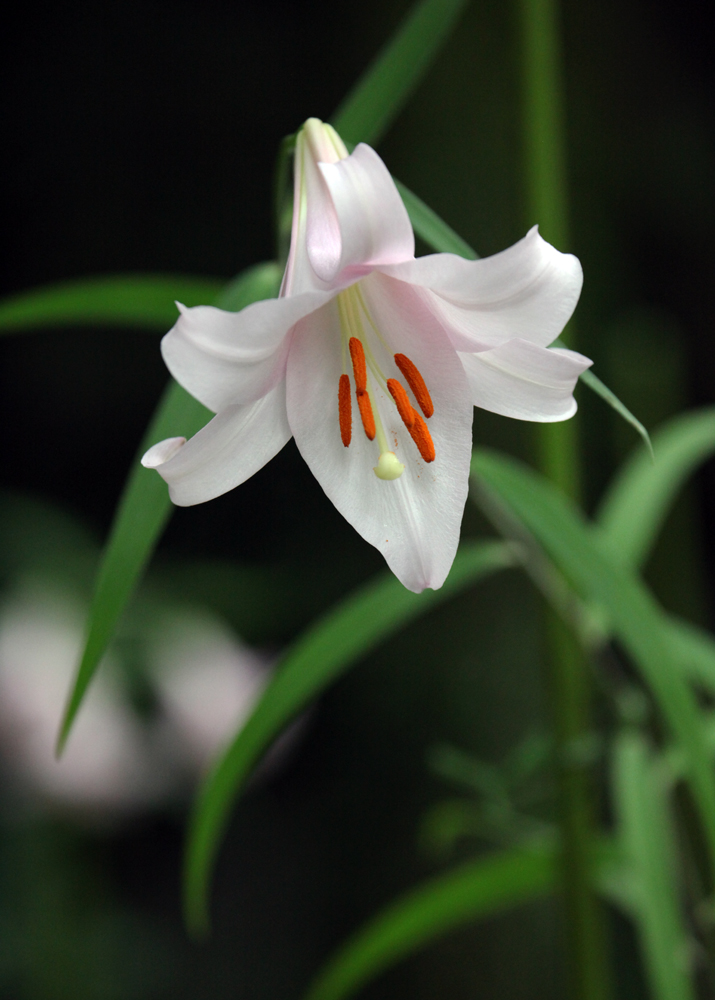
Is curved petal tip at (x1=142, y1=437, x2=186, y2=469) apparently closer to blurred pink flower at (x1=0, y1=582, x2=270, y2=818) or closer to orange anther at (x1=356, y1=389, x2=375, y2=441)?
orange anther at (x1=356, y1=389, x2=375, y2=441)

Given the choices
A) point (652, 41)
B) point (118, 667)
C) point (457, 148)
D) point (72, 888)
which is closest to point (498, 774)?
point (118, 667)

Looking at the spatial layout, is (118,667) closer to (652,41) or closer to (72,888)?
(72,888)

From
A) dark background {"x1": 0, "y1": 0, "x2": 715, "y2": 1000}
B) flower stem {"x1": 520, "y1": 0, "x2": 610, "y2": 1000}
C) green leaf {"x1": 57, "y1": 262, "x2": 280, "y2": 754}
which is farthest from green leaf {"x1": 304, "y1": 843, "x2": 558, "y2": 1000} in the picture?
dark background {"x1": 0, "y1": 0, "x2": 715, "y2": 1000}

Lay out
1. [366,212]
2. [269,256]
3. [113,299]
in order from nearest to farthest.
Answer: [366,212]
[113,299]
[269,256]

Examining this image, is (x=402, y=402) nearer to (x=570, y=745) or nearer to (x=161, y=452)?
(x=161, y=452)

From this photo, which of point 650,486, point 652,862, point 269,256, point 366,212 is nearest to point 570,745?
point 652,862

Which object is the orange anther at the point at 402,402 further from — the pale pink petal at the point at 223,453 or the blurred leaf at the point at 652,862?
the blurred leaf at the point at 652,862

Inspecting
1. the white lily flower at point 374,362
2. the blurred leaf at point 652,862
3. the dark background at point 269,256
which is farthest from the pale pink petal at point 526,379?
the dark background at point 269,256
